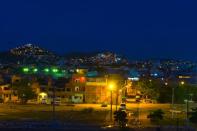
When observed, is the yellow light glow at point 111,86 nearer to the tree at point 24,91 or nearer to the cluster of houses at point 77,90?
the cluster of houses at point 77,90

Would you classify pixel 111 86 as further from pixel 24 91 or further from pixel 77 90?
pixel 24 91

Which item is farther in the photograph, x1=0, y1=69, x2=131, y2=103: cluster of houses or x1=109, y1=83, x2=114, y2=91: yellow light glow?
x1=0, y1=69, x2=131, y2=103: cluster of houses

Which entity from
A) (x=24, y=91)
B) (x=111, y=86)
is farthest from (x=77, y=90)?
(x=24, y=91)

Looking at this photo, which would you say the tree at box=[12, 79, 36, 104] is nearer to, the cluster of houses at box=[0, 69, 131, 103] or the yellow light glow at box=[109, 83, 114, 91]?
the cluster of houses at box=[0, 69, 131, 103]

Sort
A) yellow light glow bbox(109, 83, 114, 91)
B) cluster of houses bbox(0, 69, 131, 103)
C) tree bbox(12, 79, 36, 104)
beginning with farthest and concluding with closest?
1. cluster of houses bbox(0, 69, 131, 103)
2. yellow light glow bbox(109, 83, 114, 91)
3. tree bbox(12, 79, 36, 104)

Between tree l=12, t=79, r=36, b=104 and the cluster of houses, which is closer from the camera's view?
tree l=12, t=79, r=36, b=104

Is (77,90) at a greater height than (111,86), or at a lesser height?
lesser

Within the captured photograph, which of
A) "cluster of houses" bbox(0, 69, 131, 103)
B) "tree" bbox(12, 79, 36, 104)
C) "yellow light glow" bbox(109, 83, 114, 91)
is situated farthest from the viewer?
"cluster of houses" bbox(0, 69, 131, 103)

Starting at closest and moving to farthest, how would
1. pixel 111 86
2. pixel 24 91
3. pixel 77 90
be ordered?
pixel 24 91 < pixel 111 86 < pixel 77 90

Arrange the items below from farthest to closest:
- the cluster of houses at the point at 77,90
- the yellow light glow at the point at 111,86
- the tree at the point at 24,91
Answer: the cluster of houses at the point at 77,90, the yellow light glow at the point at 111,86, the tree at the point at 24,91

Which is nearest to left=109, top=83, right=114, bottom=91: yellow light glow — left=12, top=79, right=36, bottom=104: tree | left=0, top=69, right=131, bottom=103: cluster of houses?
left=0, top=69, right=131, bottom=103: cluster of houses

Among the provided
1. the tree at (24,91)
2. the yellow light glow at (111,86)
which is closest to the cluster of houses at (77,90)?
the yellow light glow at (111,86)

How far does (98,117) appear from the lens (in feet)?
55.7

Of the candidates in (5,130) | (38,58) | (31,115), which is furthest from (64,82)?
(38,58)
